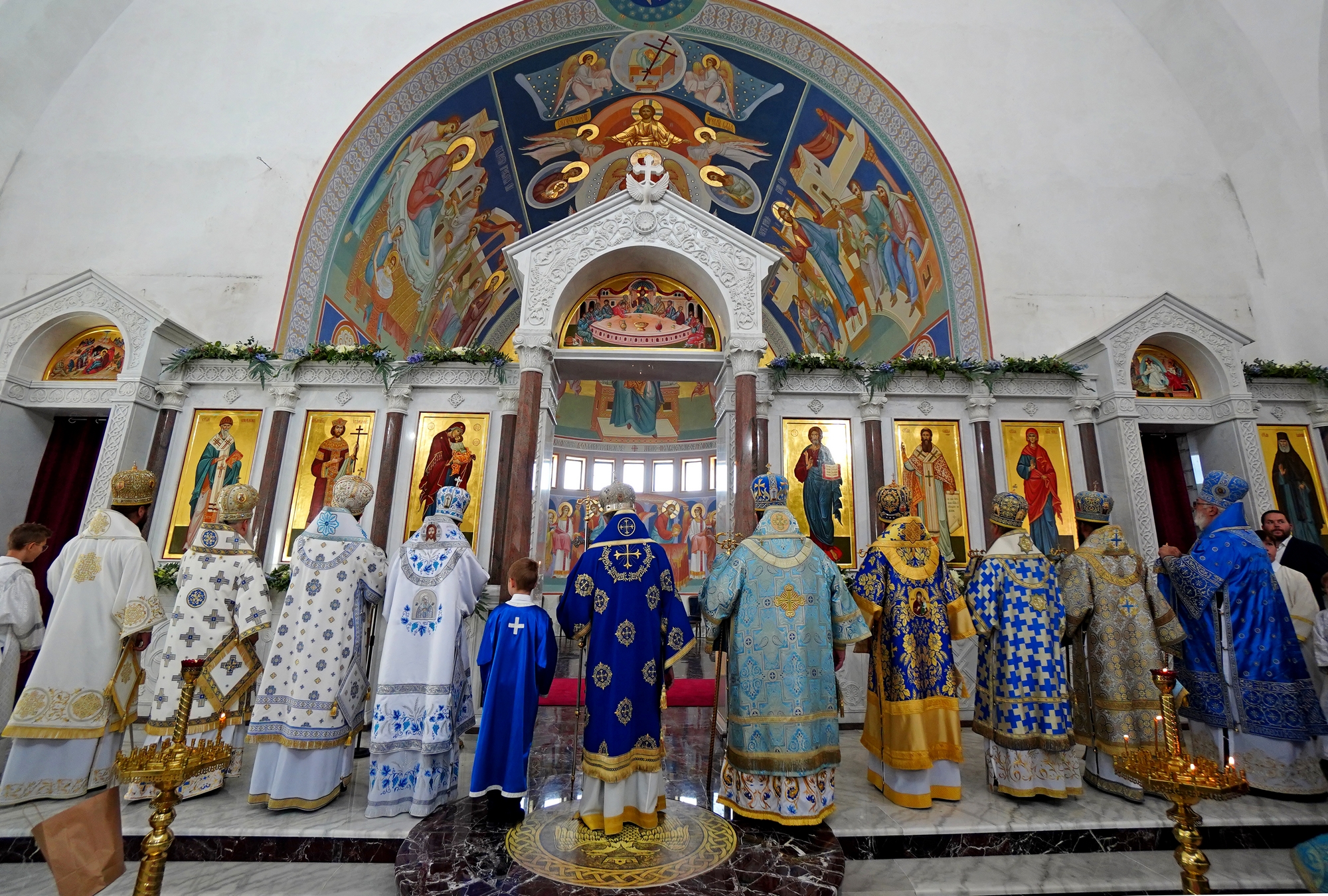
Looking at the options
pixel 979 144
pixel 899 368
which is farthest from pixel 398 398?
pixel 979 144

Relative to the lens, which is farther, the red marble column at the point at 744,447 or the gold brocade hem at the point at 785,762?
the red marble column at the point at 744,447

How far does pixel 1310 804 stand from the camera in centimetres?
456

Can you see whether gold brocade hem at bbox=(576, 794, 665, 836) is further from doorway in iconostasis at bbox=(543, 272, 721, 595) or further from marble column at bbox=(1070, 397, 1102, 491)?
doorway in iconostasis at bbox=(543, 272, 721, 595)

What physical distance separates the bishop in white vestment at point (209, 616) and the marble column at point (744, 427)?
4.94 meters

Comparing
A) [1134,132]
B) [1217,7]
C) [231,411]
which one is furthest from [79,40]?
[1217,7]

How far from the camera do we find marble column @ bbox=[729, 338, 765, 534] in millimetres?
7397

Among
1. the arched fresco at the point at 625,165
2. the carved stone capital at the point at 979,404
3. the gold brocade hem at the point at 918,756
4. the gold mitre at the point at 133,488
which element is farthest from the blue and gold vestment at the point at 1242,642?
the gold mitre at the point at 133,488

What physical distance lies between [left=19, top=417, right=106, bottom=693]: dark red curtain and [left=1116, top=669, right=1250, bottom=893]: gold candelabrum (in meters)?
10.9

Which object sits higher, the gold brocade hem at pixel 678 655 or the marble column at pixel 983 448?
the marble column at pixel 983 448

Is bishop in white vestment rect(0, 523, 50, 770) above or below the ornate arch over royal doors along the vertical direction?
below

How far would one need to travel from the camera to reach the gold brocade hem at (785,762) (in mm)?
3842

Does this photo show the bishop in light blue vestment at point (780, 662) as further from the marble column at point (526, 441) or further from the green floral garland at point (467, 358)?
the green floral garland at point (467, 358)

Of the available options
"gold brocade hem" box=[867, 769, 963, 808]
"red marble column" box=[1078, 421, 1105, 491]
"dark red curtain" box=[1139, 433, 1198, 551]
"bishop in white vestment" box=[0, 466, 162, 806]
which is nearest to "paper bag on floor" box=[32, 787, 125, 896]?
"bishop in white vestment" box=[0, 466, 162, 806]

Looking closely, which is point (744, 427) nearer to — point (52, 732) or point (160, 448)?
point (52, 732)
